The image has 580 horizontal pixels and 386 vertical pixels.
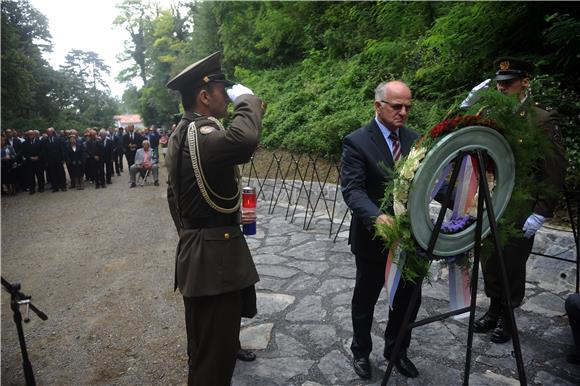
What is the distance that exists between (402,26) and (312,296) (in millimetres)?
9102

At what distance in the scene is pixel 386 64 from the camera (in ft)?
35.5

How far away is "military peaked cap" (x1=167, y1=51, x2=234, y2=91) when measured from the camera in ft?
7.84

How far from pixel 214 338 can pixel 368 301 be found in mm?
1201

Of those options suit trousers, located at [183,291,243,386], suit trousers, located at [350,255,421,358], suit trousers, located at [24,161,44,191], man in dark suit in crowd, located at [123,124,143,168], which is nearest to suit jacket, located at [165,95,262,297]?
suit trousers, located at [183,291,243,386]

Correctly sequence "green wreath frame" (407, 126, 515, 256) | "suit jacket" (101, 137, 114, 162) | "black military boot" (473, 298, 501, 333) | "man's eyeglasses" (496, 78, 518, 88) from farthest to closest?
"suit jacket" (101, 137, 114, 162) → "black military boot" (473, 298, 501, 333) → "man's eyeglasses" (496, 78, 518, 88) → "green wreath frame" (407, 126, 515, 256)

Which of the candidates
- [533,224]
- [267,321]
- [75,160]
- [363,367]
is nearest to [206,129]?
A: [363,367]

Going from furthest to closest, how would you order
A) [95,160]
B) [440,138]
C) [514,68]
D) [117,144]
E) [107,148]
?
1. [117,144]
2. [107,148]
3. [95,160]
4. [514,68]
5. [440,138]

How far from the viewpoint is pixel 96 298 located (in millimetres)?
4906

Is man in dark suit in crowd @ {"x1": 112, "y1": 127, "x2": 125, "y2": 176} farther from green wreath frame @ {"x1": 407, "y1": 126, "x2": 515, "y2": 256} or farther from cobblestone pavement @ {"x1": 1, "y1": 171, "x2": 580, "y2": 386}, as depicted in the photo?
green wreath frame @ {"x1": 407, "y1": 126, "x2": 515, "y2": 256}

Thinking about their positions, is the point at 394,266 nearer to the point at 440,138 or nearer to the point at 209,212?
the point at 440,138

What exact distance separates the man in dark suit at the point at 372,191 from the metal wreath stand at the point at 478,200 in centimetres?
52

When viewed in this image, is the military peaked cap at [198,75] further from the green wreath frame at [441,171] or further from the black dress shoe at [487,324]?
the black dress shoe at [487,324]

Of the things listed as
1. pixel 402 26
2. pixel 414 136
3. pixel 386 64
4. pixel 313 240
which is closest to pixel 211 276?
pixel 414 136

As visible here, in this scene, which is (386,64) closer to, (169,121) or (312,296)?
(312,296)
